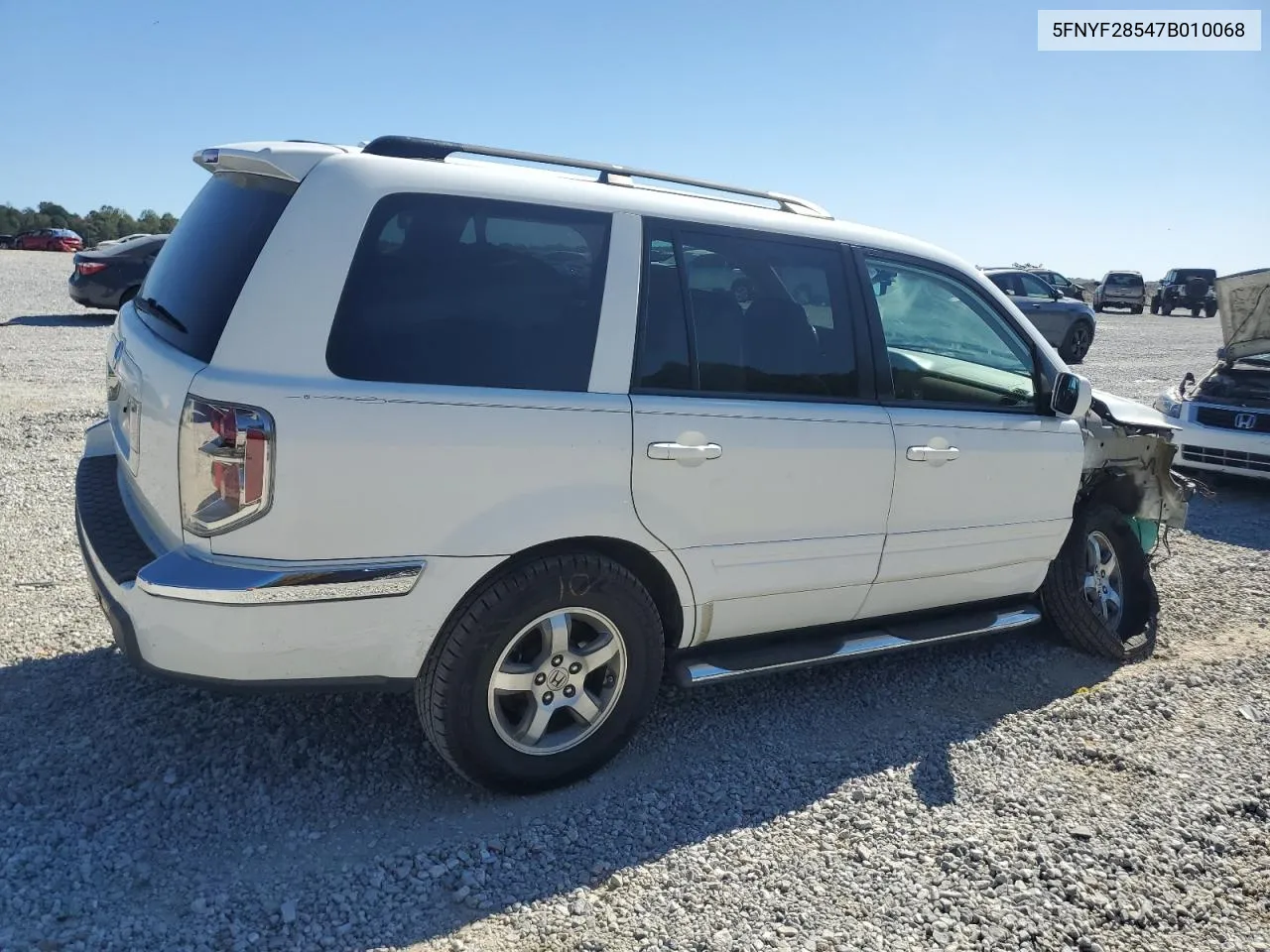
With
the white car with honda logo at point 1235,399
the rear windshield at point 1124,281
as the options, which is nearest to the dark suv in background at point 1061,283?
the rear windshield at point 1124,281

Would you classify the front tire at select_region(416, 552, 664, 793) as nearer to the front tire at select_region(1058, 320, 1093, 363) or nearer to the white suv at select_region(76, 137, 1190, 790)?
the white suv at select_region(76, 137, 1190, 790)

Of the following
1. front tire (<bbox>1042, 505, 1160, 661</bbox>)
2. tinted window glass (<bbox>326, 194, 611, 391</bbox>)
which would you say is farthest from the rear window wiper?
front tire (<bbox>1042, 505, 1160, 661</bbox>)

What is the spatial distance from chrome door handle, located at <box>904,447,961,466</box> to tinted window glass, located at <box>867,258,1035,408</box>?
0.22 meters

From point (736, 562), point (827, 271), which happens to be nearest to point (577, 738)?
point (736, 562)

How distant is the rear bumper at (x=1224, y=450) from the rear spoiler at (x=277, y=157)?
7874mm

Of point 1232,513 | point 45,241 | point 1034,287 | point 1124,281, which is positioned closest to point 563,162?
point 1232,513

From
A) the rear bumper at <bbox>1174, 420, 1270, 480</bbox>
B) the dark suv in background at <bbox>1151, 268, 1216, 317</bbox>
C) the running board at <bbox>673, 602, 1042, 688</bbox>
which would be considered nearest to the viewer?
the running board at <bbox>673, 602, 1042, 688</bbox>

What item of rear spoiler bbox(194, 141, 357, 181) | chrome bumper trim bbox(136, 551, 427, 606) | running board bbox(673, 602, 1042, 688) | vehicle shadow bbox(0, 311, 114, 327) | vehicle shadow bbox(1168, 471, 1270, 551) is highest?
vehicle shadow bbox(0, 311, 114, 327)

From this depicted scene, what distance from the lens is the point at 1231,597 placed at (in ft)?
19.2

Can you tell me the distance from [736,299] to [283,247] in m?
1.56

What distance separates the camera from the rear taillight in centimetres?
267

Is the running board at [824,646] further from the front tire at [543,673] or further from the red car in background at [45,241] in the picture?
the red car in background at [45,241]

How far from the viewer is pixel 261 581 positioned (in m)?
2.70

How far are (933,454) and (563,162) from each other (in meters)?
1.83
